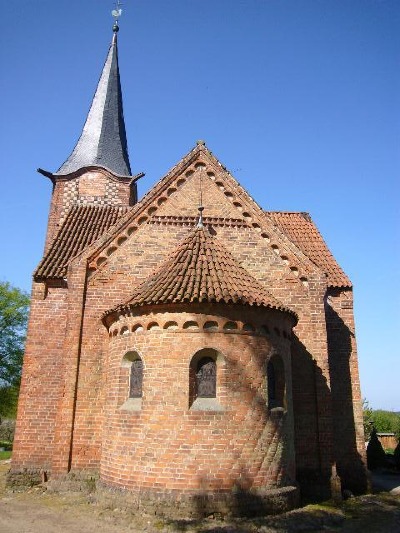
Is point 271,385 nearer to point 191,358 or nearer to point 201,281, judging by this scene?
point 191,358

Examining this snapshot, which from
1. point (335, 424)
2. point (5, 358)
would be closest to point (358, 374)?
point (335, 424)

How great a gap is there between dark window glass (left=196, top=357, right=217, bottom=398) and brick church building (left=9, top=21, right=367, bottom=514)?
0.9 inches

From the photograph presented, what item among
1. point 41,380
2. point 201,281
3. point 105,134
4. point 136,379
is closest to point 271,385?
point 201,281

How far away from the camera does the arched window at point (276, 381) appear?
10.9 meters

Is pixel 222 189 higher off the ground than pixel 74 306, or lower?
higher

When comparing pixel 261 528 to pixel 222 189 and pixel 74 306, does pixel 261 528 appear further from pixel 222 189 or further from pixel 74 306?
pixel 222 189

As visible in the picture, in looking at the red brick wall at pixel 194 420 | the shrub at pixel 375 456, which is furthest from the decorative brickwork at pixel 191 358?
the shrub at pixel 375 456

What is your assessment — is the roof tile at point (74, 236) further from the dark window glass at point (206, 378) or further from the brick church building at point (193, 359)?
the dark window glass at point (206, 378)

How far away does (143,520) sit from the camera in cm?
897

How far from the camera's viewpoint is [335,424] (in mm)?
14211

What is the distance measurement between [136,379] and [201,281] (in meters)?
2.98

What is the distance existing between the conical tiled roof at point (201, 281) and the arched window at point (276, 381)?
55.5 inches

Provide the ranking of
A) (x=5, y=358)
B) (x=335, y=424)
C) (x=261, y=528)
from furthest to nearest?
(x=5, y=358) → (x=335, y=424) → (x=261, y=528)

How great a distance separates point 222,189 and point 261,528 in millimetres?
9917
